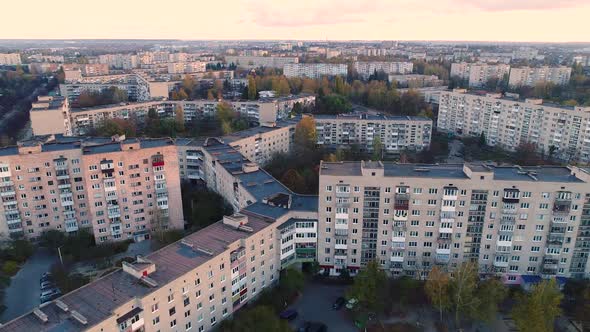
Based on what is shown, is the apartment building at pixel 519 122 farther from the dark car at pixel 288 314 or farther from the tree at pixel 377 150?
the dark car at pixel 288 314

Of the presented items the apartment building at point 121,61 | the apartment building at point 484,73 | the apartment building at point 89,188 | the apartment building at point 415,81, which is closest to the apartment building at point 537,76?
the apartment building at point 484,73

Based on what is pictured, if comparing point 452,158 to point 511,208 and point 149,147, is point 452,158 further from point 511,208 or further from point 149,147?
point 149,147

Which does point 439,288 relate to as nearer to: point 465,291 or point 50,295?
point 465,291

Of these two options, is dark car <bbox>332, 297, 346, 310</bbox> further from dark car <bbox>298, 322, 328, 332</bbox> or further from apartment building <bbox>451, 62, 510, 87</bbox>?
apartment building <bbox>451, 62, 510, 87</bbox>

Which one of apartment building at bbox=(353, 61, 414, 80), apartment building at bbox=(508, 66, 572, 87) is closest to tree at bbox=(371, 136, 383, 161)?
apartment building at bbox=(508, 66, 572, 87)

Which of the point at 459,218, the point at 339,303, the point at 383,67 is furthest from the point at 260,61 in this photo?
the point at 339,303

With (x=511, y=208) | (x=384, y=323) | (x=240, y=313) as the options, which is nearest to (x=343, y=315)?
(x=384, y=323)
